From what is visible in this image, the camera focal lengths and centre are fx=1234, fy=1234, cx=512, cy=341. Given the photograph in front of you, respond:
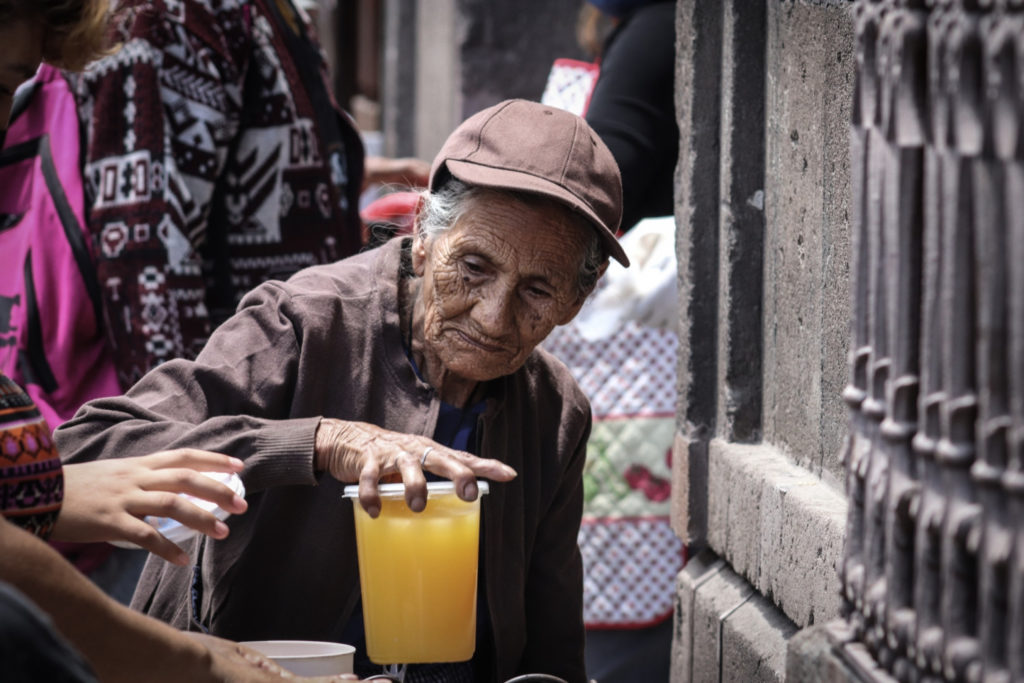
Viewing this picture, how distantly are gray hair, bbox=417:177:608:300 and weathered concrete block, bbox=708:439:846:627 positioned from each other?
632 millimetres

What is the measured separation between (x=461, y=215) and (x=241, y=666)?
980mm

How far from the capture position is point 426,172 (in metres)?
4.77

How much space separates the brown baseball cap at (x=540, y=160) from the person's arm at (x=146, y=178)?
0.83 meters

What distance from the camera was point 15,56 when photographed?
6.25 ft

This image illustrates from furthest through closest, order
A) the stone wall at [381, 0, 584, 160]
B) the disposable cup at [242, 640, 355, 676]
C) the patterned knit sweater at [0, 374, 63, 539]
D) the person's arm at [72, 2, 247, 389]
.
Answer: the stone wall at [381, 0, 584, 160]
the person's arm at [72, 2, 247, 389]
the disposable cup at [242, 640, 355, 676]
the patterned knit sweater at [0, 374, 63, 539]

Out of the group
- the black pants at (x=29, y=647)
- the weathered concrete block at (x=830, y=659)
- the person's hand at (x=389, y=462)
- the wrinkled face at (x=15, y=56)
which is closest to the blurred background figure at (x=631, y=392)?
the person's hand at (x=389, y=462)

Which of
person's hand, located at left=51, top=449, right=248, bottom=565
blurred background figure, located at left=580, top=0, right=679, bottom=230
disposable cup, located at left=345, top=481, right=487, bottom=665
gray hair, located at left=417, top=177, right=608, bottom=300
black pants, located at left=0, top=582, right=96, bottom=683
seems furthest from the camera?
blurred background figure, located at left=580, top=0, right=679, bottom=230

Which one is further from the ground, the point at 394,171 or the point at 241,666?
the point at 394,171

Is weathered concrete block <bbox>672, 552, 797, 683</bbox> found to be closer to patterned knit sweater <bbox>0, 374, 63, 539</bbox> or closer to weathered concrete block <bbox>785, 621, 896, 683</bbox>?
weathered concrete block <bbox>785, 621, 896, 683</bbox>

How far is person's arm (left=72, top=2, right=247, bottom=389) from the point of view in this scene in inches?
111

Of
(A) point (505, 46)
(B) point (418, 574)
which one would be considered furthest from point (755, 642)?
(A) point (505, 46)

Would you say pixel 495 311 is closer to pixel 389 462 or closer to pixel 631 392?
pixel 389 462

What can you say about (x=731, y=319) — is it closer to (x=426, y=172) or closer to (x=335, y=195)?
(x=335, y=195)

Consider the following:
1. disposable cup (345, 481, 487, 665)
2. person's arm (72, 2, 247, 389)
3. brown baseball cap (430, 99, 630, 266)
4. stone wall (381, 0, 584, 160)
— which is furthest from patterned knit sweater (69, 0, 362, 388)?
stone wall (381, 0, 584, 160)
